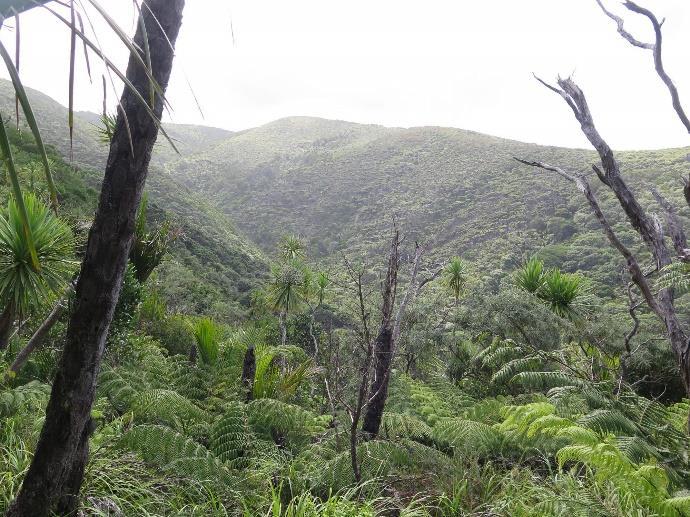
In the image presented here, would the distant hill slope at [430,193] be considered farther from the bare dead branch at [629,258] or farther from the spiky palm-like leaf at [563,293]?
the bare dead branch at [629,258]

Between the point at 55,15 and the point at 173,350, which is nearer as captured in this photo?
the point at 55,15

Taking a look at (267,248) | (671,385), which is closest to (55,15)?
(671,385)

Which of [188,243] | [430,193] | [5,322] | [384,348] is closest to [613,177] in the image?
[384,348]

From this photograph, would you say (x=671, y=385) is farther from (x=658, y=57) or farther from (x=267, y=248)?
(x=267, y=248)

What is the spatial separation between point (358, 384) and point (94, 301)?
5319 millimetres

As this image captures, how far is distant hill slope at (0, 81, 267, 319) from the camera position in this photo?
22.7 meters

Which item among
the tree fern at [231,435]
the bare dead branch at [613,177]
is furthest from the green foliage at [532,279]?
the tree fern at [231,435]

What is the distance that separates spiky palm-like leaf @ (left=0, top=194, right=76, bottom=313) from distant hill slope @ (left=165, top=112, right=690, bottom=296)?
16.8m

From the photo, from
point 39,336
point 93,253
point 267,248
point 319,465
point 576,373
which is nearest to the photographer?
point 93,253

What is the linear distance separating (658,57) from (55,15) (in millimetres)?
3628

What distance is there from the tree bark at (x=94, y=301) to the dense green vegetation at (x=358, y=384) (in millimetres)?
388

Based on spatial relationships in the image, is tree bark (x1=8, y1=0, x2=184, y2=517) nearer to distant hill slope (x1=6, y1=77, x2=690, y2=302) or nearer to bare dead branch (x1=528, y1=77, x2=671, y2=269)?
bare dead branch (x1=528, y1=77, x2=671, y2=269)

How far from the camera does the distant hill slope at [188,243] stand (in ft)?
74.3

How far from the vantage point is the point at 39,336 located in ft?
15.6
